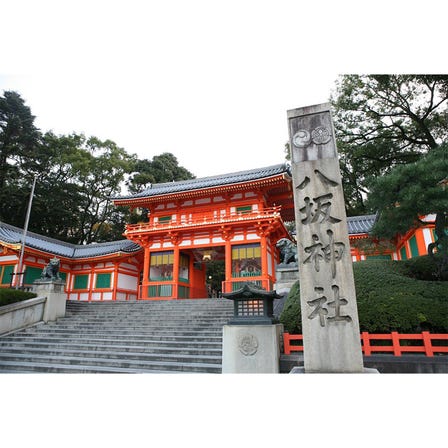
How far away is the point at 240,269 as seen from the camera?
14.9 meters

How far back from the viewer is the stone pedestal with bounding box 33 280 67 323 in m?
10.2

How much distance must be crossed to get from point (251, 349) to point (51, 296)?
846cm

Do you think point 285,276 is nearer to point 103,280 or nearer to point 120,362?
point 120,362

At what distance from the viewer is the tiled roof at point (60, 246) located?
54.4ft

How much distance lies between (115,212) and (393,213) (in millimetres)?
27376

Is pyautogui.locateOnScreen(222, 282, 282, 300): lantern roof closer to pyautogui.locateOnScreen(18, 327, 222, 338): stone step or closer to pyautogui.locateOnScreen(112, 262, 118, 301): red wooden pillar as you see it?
pyautogui.locateOnScreen(18, 327, 222, 338): stone step

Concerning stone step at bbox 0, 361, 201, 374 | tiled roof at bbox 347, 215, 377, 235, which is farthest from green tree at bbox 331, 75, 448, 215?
stone step at bbox 0, 361, 201, 374

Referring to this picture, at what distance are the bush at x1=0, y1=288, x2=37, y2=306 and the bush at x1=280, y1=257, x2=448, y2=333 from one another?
8.47 metres

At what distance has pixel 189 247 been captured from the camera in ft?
52.7

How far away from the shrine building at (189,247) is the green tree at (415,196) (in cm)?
634

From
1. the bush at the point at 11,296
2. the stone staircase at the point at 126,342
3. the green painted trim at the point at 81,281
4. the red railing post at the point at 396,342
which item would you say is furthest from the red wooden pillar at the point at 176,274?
the red railing post at the point at 396,342

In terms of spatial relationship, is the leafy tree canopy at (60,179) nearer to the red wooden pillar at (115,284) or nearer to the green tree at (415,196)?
the red wooden pillar at (115,284)

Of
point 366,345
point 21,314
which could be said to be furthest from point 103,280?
point 366,345

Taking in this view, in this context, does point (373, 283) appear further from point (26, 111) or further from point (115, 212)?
point (26, 111)
